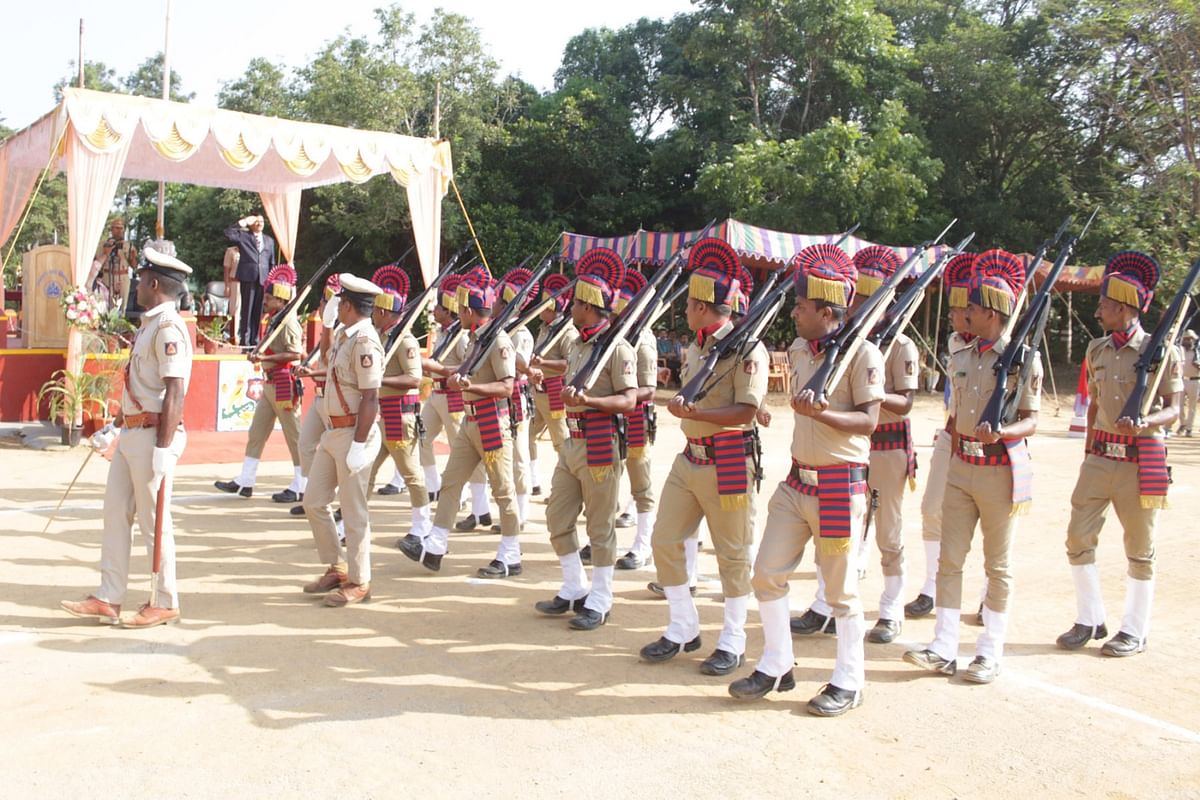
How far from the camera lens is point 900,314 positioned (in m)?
5.33

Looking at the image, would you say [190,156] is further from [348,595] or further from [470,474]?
[348,595]

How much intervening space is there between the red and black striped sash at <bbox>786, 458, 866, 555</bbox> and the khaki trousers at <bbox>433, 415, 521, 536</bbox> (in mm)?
2599

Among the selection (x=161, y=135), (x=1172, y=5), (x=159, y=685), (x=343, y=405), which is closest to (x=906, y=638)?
(x=343, y=405)

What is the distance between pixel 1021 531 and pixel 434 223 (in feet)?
33.2

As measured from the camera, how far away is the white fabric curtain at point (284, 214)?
58.0 feet

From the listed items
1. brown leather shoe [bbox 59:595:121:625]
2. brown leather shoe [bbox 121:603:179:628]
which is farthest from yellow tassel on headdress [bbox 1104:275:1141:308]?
brown leather shoe [bbox 59:595:121:625]

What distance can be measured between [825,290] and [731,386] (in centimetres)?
69

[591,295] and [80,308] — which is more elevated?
[591,295]

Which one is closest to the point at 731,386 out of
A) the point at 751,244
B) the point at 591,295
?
the point at 591,295

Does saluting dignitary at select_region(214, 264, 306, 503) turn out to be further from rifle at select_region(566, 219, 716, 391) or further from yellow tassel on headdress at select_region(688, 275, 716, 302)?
yellow tassel on headdress at select_region(688, 275, 716, 302)

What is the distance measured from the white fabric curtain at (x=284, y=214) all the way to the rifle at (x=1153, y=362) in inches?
582

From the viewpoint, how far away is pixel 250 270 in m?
15.6

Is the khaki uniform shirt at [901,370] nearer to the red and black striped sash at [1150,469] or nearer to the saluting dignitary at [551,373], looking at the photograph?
the red and black striped sash at [1150,469]

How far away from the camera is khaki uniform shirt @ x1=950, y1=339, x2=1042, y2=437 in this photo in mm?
5121
